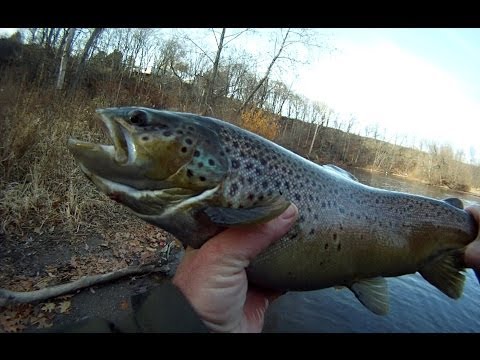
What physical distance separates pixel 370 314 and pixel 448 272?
4.09 metres

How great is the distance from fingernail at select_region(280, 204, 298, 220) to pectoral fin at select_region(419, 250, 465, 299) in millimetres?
1309

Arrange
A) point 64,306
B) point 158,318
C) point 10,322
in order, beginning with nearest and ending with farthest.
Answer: point 158,318
point 10,322
point 64,306

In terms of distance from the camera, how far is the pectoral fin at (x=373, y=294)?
2279 mm

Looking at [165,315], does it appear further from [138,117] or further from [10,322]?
[10,322]

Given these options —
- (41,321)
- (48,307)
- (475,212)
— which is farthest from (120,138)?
(48,307)

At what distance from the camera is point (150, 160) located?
65.2 inches

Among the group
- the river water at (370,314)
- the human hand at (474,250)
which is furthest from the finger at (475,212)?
the river water at (370,314)

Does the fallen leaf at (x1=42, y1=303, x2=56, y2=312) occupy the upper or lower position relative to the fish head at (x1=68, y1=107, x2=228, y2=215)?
lower

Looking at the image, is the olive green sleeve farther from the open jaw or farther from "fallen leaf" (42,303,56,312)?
"fallen leaf" (42,303,56,312)

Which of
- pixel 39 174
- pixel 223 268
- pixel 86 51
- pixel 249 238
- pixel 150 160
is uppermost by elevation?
pixel 86 51

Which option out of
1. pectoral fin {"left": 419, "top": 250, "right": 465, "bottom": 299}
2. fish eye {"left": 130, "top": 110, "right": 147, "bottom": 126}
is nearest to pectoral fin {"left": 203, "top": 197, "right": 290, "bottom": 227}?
fish eye {"left": 130, "top": 110, "right": 147, "bottom": 126}

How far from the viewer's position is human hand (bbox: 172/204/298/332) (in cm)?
173
